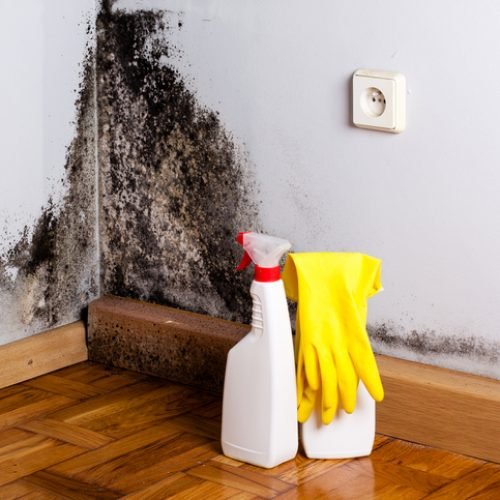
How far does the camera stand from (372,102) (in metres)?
1.29

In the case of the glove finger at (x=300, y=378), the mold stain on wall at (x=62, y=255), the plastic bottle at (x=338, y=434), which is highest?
the mold stain on wall at (x=62, y=255)

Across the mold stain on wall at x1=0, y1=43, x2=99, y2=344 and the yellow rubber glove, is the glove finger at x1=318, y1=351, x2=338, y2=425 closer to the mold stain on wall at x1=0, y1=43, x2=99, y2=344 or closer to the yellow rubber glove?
the yellow rubber glove

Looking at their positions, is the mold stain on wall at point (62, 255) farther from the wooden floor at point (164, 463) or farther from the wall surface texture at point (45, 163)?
the wooden floor at point (164, 463)

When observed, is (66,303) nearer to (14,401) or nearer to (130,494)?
(14,401)

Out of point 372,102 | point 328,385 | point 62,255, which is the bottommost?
point 328,385

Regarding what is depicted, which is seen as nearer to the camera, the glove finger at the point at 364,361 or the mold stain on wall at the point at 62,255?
the glove finger at the point at 364,361

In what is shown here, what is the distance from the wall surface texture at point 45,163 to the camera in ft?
4.75

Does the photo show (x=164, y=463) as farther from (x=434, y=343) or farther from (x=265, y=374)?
(x=434, y=343)

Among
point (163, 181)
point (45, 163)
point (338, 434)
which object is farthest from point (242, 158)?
point (338, 434)

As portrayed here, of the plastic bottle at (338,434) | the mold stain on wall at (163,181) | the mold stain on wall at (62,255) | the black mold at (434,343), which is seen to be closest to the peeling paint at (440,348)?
the black mold at (434,343)

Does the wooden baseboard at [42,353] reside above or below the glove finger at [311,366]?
below

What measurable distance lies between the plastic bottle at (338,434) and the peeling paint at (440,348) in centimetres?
10

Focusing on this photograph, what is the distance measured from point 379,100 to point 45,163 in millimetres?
500

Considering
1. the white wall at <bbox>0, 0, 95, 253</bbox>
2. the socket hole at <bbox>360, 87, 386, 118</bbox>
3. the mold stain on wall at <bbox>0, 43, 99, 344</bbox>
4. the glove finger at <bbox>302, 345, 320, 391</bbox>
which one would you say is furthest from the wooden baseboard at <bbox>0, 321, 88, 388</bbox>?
the socket hole at <bbox>360, 87, 386, 118</bbox>
